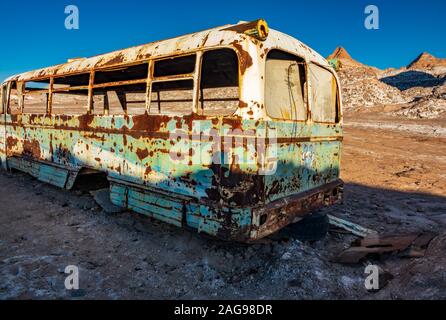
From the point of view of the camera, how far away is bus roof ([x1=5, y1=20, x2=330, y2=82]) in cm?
333

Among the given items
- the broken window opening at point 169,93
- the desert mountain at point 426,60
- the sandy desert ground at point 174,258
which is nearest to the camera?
the sandy desert ground at point 174,258

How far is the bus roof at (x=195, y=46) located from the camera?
333 centimetres


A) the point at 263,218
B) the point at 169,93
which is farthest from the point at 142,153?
the point at 169,93

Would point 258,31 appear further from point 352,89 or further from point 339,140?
point 352,89

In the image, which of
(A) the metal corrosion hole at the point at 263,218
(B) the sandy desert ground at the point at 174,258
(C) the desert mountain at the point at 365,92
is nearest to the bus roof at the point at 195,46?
(A) the metal corrosion hole at the point at 263,218

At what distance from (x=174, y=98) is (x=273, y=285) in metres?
3.89

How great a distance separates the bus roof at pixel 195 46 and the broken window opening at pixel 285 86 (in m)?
0.12

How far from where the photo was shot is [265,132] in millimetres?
3201

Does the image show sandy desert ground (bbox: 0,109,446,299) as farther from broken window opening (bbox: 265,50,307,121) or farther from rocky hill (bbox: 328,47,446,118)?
rocky hill (bbox: 328,47,446,118)

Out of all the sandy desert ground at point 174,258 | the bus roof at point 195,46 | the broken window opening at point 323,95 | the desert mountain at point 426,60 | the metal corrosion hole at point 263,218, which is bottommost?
the sandy desert ground at point 174,258

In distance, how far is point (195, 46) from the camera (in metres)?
3.53

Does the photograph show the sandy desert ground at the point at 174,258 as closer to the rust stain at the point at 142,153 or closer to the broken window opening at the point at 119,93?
the rust stain at the point at 142,153

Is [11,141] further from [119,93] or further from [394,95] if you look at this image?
[394,95]

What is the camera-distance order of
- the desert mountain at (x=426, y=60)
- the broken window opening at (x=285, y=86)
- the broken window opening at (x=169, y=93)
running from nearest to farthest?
the broken window opening at (x=285, y=86)
the broken window opening at (x=169, y=93)
the desert mountain at (x=426, y=60)
